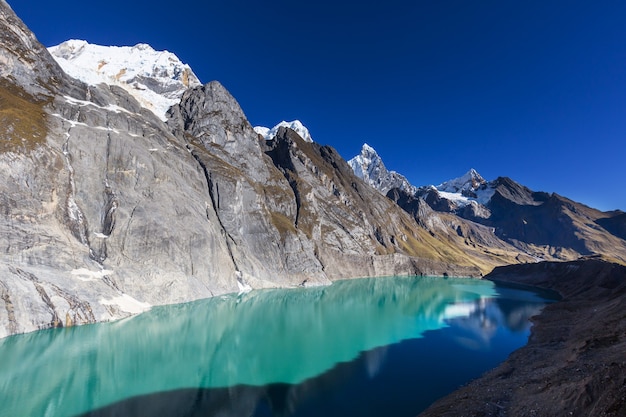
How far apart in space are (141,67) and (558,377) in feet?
624

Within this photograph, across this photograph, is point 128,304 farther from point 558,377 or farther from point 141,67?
point 141,67

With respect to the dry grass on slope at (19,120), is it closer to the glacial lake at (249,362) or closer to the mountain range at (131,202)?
the mountain range at (131,202)

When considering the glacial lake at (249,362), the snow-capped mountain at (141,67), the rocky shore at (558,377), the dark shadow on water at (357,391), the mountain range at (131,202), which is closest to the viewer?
the rocky shore at (558,377)

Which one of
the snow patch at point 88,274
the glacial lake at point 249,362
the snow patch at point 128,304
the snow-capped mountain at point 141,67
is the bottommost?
the glacial lake at point 249,362

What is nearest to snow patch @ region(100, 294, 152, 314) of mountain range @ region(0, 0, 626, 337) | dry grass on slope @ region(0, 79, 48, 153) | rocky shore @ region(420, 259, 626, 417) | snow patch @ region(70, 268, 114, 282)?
mountain range @ region(0, 0, 626, 337)

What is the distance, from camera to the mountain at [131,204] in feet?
175

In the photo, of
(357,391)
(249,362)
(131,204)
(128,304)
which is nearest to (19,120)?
(131,204)

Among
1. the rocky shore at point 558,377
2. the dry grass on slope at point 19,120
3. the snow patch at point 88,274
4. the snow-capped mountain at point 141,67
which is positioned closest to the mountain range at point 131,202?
the snow patch at point 88,274

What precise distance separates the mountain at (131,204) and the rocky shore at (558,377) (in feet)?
172

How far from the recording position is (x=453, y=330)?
2296 inches

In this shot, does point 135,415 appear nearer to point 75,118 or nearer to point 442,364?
point 442,364

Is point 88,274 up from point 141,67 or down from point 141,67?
down

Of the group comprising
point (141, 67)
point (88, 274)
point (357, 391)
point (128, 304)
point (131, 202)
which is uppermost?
point (141, 67)

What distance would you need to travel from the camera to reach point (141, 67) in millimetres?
164375
